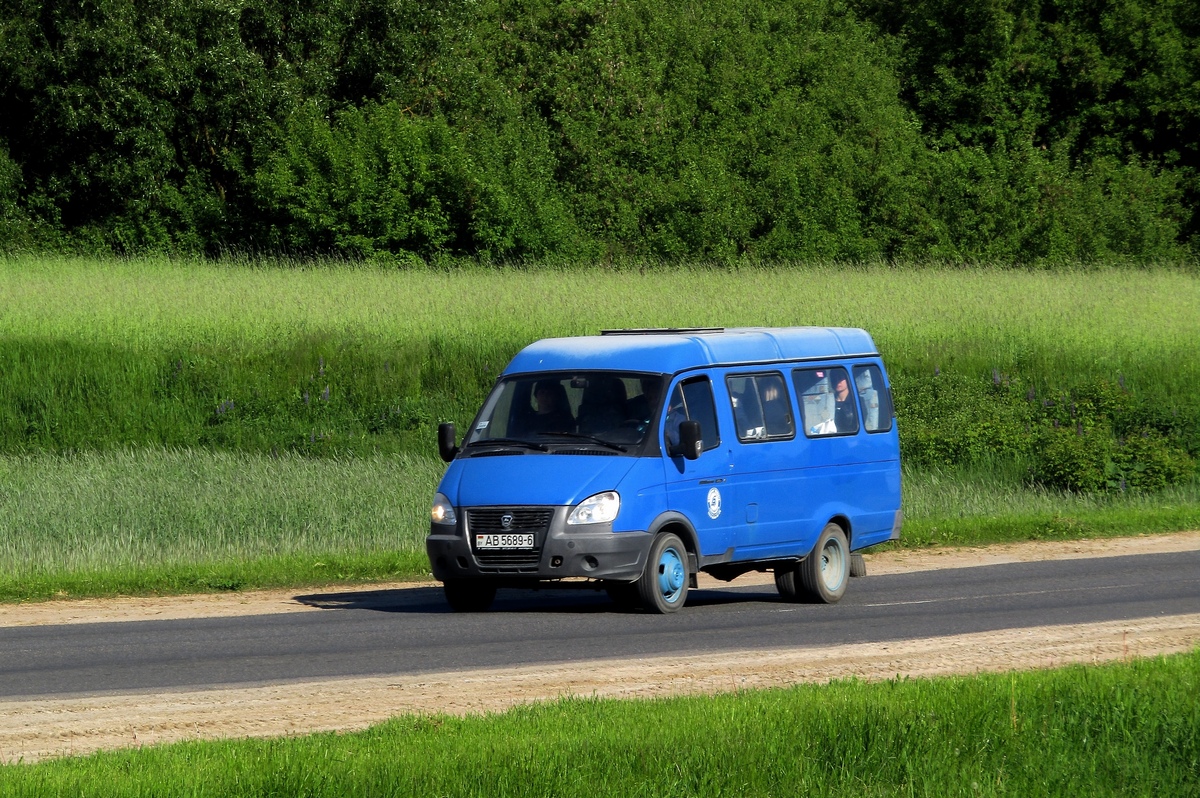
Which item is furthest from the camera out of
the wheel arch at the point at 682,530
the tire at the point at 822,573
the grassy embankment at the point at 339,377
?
the grassy embankment at the point at 339,377

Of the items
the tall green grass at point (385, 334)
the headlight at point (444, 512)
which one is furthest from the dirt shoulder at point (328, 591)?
the tall green grass at point (385, 334)

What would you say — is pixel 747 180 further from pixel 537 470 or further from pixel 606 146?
pixel 537 470

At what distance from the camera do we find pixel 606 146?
58938mm

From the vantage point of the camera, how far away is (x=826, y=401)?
55.8 ft

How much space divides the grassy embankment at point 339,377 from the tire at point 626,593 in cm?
419

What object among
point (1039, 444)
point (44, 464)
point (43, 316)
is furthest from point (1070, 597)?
point (43, 316)

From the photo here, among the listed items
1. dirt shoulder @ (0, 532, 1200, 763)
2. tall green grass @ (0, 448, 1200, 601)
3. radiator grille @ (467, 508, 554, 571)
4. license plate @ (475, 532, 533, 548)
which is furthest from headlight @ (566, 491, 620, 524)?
tall green grass @ (0, 448, 1200, 601)

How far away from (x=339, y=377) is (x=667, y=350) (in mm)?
17978

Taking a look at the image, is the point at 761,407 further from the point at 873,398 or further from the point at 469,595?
the point at 469,595

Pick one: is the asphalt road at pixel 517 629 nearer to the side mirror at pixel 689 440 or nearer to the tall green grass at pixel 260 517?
the side mirror at pixel 689 440

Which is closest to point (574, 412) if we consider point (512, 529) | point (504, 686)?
point (512, 529)

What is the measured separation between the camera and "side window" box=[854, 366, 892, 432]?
17.5 m

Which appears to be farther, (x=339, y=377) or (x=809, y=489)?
(x=339, y=377)

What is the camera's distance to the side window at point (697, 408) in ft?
51.0
